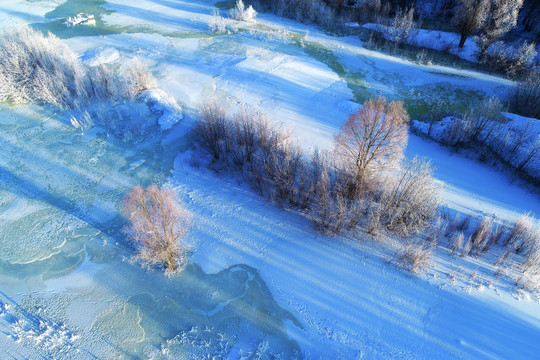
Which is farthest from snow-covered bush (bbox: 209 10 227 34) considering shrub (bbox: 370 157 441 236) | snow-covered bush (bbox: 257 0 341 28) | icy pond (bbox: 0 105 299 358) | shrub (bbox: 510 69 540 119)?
shrub (bbox: 510 69 540 119)

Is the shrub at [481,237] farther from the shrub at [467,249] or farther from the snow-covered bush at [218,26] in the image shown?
the snow-covered bush at [218,26]

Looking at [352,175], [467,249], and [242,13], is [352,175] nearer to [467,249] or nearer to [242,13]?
[467,249]

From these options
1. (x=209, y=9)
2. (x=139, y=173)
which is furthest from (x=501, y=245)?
(x=209, y=9)

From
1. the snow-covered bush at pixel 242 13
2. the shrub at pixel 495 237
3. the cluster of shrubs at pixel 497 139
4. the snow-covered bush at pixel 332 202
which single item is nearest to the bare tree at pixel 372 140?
the snow-covered bush at pixel 332 202

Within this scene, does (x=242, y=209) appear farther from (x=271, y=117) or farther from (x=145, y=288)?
(x=271, y=117)

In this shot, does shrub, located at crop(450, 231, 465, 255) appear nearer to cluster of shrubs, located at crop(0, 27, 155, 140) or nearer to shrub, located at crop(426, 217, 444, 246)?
shrub, located at crop(426, 217, 444, 246)

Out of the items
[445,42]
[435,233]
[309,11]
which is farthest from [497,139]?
[309,11]
